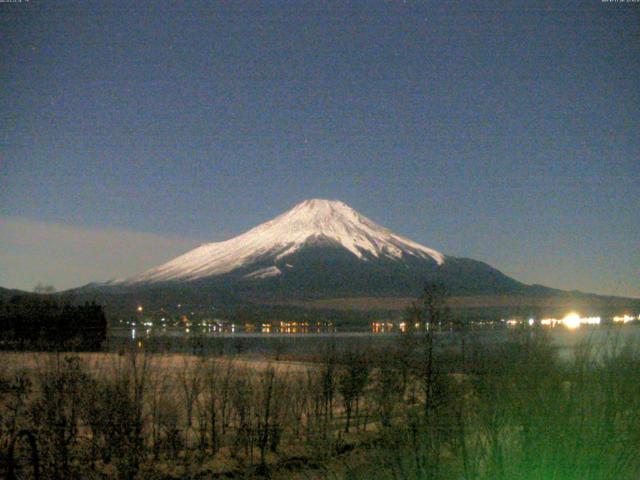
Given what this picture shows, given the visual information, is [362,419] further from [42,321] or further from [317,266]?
[317,266]

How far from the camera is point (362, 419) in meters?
15.2

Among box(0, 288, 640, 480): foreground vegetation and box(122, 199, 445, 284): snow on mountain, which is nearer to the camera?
box(0, 288, 640, 480): foreground vegetation

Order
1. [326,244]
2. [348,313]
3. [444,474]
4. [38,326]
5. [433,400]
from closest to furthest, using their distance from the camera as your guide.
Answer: [444,474]
[433,400]
[38,326]
[348,313]
[326,244]

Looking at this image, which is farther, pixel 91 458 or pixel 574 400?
pixel 91 458

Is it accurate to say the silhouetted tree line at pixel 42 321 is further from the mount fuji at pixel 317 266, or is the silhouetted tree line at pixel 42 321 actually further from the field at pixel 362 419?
the mount fuji at pixel 317 266

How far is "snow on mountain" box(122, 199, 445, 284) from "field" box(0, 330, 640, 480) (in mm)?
124024

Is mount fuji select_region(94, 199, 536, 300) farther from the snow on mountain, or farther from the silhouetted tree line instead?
the silhouetted tree line

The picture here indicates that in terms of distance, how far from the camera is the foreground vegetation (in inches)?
168

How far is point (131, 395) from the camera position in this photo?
10.5m

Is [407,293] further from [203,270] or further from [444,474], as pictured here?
[444,474]

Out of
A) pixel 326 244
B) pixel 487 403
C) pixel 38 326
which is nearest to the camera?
pixel 487 403

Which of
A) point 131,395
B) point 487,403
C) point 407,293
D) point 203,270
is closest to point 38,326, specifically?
point 131,395

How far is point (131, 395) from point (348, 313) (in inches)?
4033

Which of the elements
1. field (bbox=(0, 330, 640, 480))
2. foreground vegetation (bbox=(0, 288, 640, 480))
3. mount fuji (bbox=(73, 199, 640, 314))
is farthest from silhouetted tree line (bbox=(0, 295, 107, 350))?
mount fuji (bbox=(73, 199, 640, 314))
